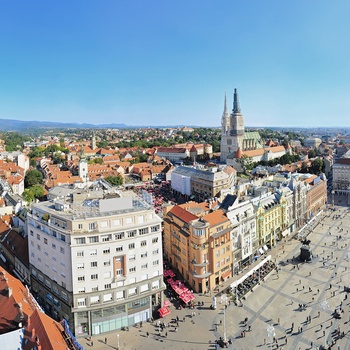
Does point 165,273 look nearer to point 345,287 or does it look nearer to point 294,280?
point 294,280

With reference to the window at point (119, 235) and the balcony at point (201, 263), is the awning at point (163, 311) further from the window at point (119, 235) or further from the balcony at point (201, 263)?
the window at point (119, 235)

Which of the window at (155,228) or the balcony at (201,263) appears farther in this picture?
the balcony at (201,263)

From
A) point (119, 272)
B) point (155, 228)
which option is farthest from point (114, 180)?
point (119, 272)

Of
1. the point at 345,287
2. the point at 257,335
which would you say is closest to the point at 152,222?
the point at 257,335

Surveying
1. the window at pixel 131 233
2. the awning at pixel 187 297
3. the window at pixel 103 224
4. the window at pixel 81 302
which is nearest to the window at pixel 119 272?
the window at pixel 131 233

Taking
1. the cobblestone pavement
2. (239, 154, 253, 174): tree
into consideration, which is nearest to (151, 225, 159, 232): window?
the cobblestone pavement

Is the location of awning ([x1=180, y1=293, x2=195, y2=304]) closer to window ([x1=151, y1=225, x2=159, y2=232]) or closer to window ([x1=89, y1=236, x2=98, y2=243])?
window ([x1=151, y1=225, x2=159, y2=232])
